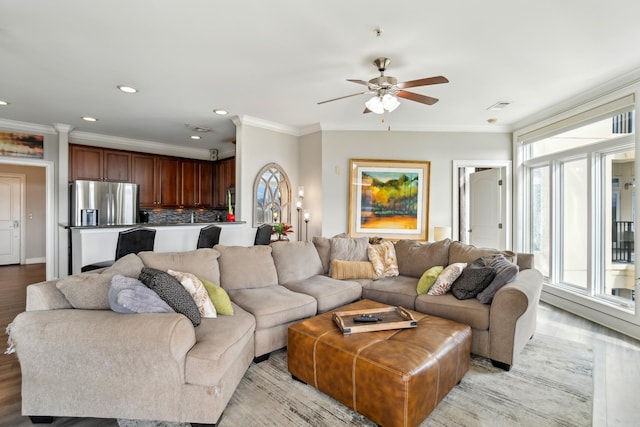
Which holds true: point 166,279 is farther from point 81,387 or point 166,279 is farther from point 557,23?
point 557,23

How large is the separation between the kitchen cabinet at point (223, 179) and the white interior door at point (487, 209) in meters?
4.91

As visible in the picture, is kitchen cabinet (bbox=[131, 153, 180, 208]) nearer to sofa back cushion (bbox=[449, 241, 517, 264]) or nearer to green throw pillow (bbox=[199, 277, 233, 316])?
green throw pillow (bbox=[199, 277, 233, 316])

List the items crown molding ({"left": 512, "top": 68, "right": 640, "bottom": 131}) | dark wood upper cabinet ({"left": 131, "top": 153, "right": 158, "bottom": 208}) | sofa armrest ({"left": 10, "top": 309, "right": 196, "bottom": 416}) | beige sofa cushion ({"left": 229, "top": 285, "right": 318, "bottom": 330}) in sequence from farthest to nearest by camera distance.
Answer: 1. dark wood upper cabinet ({"left": 131, "top": 153, "right": 158, "bottom": 208})
2. crown molding ({"left": 512, "top": 68, "right": 640, "bottom": 131})
3. beige sofa cushion ({"left": 229, "top": 285, "right": 318, "bottom": 330})
4. sofa armrest ({"left": 10, "top": 309, "right": 196, "bottom": 416})

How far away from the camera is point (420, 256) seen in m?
3.74

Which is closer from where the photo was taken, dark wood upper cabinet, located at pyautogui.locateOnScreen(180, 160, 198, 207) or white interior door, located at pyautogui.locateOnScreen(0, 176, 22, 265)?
white interior door, located at pyautogui.locateOnScreen(0, 176, 22, 265)

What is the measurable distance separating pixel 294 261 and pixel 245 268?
2.03 feet

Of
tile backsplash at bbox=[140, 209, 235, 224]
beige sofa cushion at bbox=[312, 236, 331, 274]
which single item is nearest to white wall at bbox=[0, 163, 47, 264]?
tile backsplash at bbox=[140, 209, 235, 224]

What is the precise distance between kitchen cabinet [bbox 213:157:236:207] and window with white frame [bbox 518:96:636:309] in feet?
18.4

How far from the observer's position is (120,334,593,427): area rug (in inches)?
75.0

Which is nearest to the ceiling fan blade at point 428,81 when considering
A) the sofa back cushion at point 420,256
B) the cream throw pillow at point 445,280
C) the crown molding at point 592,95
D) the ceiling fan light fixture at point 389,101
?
the ceiling fan light fixture at point 389,101

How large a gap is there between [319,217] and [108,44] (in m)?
3.54

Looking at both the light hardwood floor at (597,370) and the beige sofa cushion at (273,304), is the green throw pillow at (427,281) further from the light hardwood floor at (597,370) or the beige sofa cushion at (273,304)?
the light hardwood floor at (597,370)

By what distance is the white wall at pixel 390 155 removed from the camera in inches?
210

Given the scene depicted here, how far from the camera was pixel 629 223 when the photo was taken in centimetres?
368
